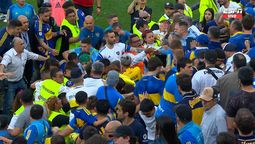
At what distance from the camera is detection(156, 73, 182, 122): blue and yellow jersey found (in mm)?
8445

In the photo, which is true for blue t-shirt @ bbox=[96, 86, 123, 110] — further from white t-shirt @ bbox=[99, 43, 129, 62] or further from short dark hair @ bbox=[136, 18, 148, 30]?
short dark hair @ bbox=[136, 18, 148, 30]

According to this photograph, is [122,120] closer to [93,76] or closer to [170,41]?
[93,76]

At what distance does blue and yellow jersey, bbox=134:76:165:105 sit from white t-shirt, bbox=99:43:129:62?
6.27 feet

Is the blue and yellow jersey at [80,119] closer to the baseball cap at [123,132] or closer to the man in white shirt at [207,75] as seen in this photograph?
the baseball cap at [123,132]

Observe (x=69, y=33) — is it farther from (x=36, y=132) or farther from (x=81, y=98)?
(x=36, y=132)

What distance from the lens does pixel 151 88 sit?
29.8 feet

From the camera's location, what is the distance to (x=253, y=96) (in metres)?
7.85

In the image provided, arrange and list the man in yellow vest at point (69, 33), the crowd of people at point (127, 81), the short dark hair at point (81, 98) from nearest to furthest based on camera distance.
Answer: the crowd of people at point (127, 81) → the short dark hair at point (81, 98) → the man in yellow vest at point (69, 33)

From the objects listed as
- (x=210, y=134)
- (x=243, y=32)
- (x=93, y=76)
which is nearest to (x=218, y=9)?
(x=243, y=32)

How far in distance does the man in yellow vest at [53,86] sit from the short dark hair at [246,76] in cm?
284

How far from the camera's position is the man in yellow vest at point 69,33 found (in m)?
12.3

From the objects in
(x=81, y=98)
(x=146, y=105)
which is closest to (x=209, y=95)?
(x=146, y=105)

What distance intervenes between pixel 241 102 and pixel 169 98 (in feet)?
3.73

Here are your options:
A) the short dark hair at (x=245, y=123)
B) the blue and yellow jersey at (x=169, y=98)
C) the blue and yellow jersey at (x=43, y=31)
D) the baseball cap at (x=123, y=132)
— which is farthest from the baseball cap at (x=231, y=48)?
the blue and yellow jersey at (x=43, y=31)
